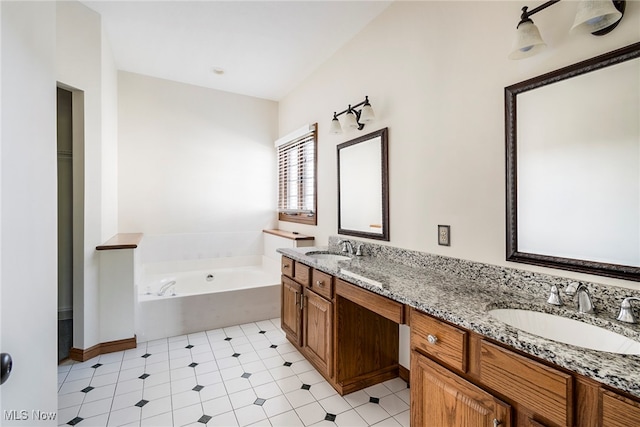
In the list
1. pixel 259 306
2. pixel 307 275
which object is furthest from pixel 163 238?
pixel 307 275

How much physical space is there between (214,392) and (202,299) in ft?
3.77

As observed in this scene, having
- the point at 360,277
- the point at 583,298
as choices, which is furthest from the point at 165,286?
the point at 583,298

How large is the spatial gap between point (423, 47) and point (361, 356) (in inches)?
83.6

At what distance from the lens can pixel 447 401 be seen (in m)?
1.21

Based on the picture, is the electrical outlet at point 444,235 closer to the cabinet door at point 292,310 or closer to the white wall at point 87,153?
the cabinet door at point 292,310

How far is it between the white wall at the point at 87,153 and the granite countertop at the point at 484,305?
1824 millimetres

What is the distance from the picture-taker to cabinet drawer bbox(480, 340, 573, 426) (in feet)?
2.75

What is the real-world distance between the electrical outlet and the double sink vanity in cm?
10

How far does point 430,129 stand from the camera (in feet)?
6.42


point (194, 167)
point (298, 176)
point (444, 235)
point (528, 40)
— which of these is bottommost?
point (444, 235)

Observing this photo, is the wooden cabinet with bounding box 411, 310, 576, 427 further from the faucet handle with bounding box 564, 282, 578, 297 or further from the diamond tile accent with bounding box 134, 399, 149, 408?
the diamond tile accent with bounding box 134, 399, 149, 408

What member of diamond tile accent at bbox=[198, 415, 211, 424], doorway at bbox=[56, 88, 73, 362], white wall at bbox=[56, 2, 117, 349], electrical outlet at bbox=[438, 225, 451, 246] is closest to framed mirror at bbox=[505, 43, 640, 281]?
electrical outlet at bbox=[438, 225, 451, 246]

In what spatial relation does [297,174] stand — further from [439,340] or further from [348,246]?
[439,340]

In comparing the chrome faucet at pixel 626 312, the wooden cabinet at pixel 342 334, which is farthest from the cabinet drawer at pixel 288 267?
the chrome faucet at pixel 626 312
